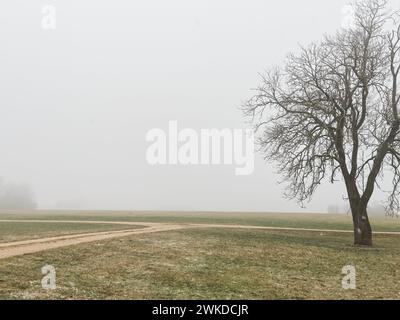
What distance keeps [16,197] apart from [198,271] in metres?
123

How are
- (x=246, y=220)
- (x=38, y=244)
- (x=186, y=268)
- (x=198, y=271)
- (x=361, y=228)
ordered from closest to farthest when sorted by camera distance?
1. (x=198, y=271)
2. (x=186, y=268)
3. (x=38, y=244)
4. (x=361, y=228)
5. (x=246, y=220)

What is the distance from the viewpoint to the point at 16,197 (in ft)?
422

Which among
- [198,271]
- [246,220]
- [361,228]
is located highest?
[361,228]

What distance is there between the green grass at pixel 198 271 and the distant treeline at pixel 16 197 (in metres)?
109

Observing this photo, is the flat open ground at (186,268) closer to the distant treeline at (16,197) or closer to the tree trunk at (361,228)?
the tree trunk at (361,228)

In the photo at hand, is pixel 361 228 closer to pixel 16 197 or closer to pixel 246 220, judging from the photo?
pixel 246 220

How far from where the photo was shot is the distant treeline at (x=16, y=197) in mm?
123806

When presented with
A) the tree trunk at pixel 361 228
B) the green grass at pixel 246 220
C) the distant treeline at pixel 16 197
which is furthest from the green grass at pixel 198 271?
the distant treeline at pixel 16 197

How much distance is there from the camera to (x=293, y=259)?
73.4ft

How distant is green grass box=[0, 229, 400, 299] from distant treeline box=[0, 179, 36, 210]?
108650mm

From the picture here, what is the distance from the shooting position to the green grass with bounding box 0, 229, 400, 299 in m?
15.0

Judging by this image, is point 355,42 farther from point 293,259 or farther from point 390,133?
point 293,259

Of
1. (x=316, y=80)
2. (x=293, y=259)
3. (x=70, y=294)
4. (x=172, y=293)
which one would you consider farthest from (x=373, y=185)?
(x=70, y=294)

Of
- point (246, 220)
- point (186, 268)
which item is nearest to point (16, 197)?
point (246, 220)
